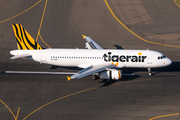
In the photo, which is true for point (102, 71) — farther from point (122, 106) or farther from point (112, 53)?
point (122, 106)

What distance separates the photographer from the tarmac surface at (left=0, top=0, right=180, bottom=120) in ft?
142

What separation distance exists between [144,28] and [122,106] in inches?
1296

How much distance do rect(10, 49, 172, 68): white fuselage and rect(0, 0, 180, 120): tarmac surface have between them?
336cm

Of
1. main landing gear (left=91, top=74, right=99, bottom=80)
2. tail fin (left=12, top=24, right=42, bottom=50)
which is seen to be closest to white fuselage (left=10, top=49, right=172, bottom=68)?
tail fin (left=12, top=24, right=42, bottom=50)

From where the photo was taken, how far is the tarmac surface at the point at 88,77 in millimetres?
43406

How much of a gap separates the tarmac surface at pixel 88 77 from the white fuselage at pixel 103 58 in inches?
132

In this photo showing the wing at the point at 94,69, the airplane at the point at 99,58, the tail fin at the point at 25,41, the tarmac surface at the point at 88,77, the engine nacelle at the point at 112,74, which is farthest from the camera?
the tail fin at the point at 25,41

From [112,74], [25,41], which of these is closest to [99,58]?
[112,74]

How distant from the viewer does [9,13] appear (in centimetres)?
7650

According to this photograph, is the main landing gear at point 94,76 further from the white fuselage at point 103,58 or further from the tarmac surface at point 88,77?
the white fuselage at point 103,58

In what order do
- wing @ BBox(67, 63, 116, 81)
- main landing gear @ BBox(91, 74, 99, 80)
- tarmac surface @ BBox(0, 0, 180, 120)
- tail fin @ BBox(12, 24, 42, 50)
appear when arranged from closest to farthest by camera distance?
tarmac surface @ BBox(0, 0, 180, 120)
wing @ BBox(67, 63, 116, 81)
main landing gear @ BBox(91, 74, 99, 80)
tail fin @ BBox(12, 24, 42, 50)

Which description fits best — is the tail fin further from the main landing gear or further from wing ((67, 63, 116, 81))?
the main landing gear

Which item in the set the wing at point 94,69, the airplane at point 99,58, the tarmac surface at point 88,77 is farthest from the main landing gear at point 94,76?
the wing at point 94,69

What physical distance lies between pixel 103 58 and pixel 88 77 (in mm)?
5738
